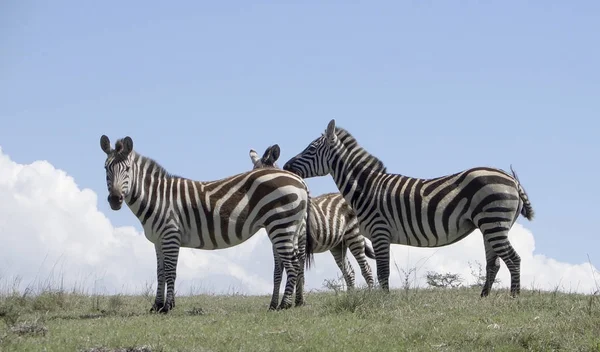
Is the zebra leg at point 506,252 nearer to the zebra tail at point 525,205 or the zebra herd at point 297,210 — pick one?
the zebra herd at point 297,210

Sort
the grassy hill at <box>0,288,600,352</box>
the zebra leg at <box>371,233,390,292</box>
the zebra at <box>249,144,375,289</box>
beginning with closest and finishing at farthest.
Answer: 1. the grassy hill at <box>0,288,600,352</box>
2. the zebra leg at <box>371,233,390,292</box>
3. the zebra at <box>249,144,375,289</box>

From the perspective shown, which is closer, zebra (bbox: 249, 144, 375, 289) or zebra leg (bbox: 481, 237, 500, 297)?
zebra leg (bbox: 481, 237, 500, 297)

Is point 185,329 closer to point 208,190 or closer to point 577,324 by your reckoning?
point 208,190

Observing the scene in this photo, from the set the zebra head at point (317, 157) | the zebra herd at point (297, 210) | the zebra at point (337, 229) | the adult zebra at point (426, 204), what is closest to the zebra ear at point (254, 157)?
the zebra at point (337, 229)

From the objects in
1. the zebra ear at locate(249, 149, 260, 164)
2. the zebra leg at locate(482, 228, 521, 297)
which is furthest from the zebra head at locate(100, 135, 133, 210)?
the zebra leg at locate(482, 228, 521, 297)

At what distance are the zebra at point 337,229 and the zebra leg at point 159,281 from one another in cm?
316

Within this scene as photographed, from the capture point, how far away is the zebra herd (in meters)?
14.4

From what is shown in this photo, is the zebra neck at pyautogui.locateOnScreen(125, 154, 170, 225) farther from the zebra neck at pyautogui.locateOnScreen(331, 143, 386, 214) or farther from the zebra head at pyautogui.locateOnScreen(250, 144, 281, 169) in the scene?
the zebra neck at pyautogui.locateOnScreen(331, 143, 386, 214)

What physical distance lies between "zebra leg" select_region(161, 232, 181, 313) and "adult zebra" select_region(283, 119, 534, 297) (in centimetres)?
366

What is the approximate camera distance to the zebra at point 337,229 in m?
16.7

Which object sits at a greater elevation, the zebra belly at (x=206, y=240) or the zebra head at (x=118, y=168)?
the zebra head at (x=118, y=168)

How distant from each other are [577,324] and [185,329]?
5.09 metres

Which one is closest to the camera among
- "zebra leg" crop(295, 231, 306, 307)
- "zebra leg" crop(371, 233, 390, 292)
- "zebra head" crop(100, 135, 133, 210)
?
"zebra head" crop(100, 135, 133, 210)

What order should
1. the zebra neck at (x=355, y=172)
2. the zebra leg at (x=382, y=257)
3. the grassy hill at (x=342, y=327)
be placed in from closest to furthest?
the grassy hill at (x=342, y=327) < the zebra leg at (x=382, y=257) < the zebra neck at (x=355, y=172)
